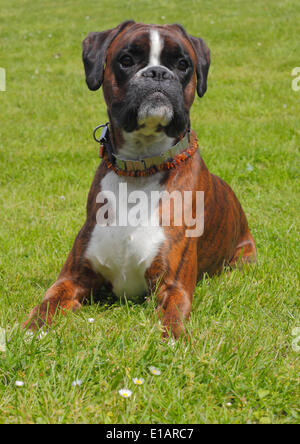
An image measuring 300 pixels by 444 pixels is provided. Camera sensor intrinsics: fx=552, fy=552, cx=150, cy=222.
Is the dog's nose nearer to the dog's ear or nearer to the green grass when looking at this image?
the dog's ear

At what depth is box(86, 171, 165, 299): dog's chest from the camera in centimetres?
313

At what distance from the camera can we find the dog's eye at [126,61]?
10.0 ft

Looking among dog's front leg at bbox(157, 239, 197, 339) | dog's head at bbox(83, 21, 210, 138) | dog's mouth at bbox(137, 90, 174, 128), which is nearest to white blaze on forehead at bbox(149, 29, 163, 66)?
dog's head at bbox(83, 21, 210, 138)

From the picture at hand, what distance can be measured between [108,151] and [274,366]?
1575mm

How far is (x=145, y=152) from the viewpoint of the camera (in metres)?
3.23

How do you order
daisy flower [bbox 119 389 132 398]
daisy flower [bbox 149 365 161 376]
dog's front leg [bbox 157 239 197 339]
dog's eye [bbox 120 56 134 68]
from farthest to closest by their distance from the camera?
dog's eye [bbox 120 56 134 68], dog's front leg [bbox 157 239 197 339], daisy flower [bbox 149 365 161 376], daisy flower [bbox 119 389 132 398]

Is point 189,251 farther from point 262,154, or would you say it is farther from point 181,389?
point 262,154

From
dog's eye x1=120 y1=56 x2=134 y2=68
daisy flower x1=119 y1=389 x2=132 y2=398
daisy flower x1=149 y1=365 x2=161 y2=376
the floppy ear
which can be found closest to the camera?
daisy flower x1=119 y1=389 x2=132 y2=398

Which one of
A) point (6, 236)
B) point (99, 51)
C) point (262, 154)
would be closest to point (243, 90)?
point (262, 154)

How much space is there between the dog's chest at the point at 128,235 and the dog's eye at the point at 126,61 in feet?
2.07

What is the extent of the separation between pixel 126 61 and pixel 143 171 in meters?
0.62

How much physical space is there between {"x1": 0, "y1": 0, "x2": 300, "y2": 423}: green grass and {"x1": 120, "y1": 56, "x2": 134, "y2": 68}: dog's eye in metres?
1.35

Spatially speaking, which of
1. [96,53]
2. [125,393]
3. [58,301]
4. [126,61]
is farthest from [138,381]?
[96,53]

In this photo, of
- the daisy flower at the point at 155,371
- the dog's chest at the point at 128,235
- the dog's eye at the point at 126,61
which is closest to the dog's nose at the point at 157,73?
the dog's eye at the point at 126,61
